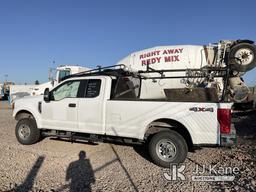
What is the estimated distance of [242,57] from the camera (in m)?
8.77

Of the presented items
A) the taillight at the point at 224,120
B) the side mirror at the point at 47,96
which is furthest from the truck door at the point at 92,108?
the taillight at the point at 224,120

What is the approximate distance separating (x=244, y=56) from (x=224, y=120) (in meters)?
4.22

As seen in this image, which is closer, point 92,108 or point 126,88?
point 92,108

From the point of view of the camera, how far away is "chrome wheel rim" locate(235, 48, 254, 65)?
8.70m

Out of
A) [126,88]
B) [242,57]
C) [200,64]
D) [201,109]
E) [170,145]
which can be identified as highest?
[242,57]

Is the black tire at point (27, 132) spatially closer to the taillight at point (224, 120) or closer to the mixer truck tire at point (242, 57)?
the taillight at point (224, 120)

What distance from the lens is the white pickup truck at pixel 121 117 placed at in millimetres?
5609

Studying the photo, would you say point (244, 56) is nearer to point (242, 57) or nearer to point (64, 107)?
point (242, 57)

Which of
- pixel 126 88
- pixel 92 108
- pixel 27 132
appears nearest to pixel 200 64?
pixel 126 88

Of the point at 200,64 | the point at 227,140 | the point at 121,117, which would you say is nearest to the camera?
the point at 227,140

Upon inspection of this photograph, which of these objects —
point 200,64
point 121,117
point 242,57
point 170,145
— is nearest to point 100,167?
point 121,117

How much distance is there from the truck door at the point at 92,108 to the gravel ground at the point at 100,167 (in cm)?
73

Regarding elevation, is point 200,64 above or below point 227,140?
above

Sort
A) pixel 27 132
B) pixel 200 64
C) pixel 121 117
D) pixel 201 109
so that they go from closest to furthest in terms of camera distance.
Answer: pixel 201 109 → pixel 121 117 → pixel 27 132 → pixel 200 64
